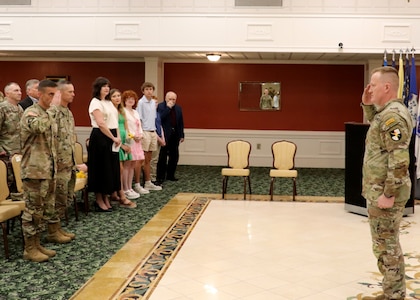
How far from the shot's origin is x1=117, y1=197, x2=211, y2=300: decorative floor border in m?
3.95

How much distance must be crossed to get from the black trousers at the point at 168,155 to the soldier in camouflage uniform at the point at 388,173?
6.30m

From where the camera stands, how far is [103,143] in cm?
657

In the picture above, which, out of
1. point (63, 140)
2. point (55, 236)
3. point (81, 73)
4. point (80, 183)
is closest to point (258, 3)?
point (80, 183)

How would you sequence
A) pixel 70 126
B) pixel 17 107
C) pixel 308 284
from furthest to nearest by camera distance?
pixel 17 107 → pixel 70 126 → pixel 308 284

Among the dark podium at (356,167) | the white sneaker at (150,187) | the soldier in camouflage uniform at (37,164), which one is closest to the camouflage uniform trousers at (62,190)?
the soldier in camouflage uniform at (37,164)

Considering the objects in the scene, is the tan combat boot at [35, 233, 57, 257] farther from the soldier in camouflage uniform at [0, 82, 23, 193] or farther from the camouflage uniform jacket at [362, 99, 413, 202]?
the camouflage uniform jacket at [362, 99, 413, 202]

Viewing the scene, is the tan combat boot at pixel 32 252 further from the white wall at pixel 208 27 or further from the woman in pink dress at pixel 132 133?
the white wall at pixel 208 27

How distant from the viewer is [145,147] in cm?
855

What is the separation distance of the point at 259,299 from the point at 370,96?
172 cm

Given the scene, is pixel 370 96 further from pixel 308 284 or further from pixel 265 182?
pixel 265 182

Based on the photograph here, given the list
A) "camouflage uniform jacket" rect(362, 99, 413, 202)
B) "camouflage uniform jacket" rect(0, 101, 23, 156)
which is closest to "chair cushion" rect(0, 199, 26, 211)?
"camouflage uniform jacket" rect(0, 101, 23, 156)

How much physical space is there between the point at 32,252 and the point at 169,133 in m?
5.15

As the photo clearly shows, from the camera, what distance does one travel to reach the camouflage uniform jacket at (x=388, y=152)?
3.31 m

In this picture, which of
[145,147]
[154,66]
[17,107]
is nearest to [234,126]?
[154,66]
